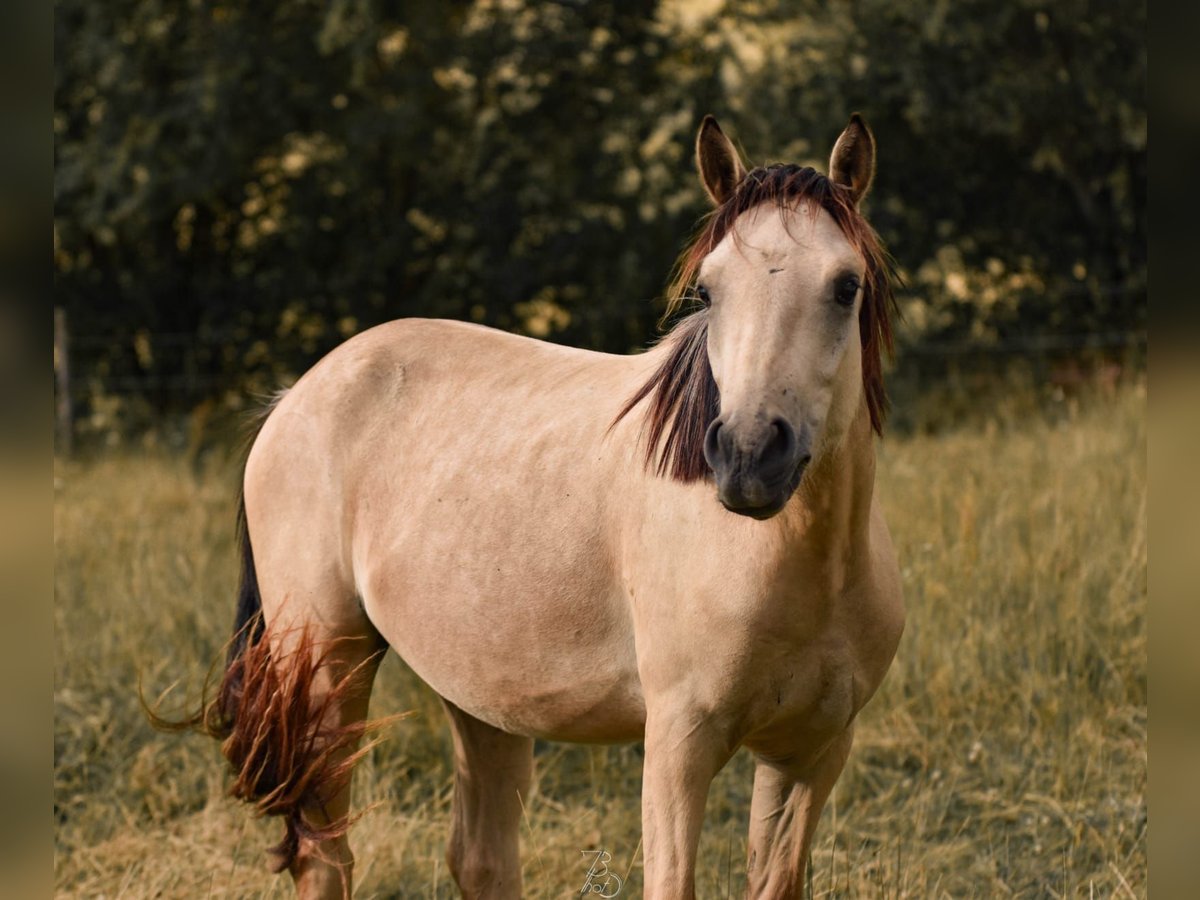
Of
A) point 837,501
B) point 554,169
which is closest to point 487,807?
point 837,501

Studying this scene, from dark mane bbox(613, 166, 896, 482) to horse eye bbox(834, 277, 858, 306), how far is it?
8 centimetres

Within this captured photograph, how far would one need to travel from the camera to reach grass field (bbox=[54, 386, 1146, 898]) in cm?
373

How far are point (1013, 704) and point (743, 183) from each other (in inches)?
121

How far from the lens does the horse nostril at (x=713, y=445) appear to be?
6.49 feet

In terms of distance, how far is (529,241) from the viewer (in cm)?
1202

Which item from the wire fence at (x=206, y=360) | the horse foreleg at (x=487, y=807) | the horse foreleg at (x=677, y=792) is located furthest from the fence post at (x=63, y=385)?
the horse foreleg at (x=677, y=792)

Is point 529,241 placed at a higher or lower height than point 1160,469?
lower

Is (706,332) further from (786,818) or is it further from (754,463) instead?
(786,818)

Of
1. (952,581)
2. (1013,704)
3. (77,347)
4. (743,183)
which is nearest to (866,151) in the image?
(743,183)

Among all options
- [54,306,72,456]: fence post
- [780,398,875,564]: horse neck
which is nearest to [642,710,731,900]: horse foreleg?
[780,398,875,564]: horse neck

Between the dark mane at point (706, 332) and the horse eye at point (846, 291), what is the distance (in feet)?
0.27

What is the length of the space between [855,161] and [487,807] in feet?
6.77

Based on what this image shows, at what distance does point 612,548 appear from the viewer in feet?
8.68

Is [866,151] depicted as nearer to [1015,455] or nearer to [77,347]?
[1015,455]
